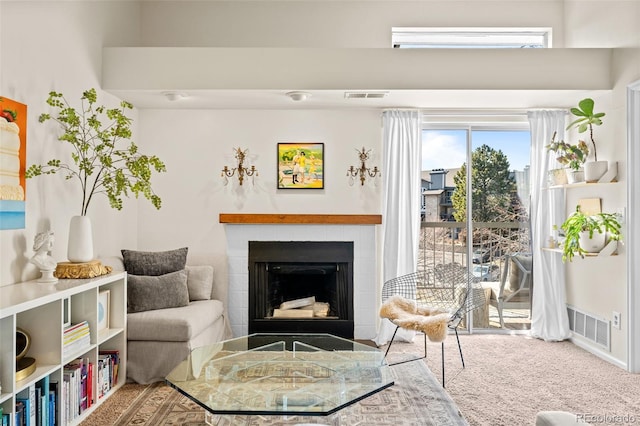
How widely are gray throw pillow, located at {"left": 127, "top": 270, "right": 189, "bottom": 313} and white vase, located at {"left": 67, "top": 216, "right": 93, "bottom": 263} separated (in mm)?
530

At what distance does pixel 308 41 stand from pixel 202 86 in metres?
1.26

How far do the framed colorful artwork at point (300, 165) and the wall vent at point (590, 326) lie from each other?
258 centimetres

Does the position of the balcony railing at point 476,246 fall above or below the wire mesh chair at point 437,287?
above

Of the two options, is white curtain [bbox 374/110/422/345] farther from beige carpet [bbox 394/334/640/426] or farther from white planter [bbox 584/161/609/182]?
white planter [bbox 584/161/609/182]

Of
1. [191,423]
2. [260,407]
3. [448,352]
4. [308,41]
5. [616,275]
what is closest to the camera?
[260,407]

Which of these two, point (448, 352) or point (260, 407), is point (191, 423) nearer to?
point (260, 407)

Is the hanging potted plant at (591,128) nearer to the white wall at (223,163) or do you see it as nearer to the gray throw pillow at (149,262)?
the white wall at (223,163)

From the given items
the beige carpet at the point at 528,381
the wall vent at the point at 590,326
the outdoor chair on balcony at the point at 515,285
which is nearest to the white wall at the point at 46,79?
the beige carpet at the point at 528,381

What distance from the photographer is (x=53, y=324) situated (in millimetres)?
2635

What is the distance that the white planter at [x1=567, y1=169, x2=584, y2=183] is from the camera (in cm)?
411

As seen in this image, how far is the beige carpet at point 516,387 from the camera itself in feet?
9.60

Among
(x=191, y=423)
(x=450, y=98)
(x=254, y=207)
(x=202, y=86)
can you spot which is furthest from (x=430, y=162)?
(x=191, y=423)

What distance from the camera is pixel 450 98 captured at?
4223mm

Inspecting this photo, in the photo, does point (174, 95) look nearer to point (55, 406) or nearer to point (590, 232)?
point (55, 406)
